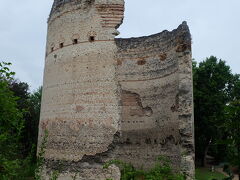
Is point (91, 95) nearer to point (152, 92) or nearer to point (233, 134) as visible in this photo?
point (152, 92)

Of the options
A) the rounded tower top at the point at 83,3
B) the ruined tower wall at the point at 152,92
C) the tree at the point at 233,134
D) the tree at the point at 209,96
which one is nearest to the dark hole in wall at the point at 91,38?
the rounded tower top at the point at 83,3

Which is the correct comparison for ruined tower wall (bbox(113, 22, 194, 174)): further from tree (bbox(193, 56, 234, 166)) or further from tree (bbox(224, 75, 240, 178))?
tree (bbox(193, 56, 234, 166))

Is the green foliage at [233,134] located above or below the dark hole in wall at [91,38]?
below

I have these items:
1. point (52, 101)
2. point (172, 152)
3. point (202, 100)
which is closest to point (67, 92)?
point (52, 101)

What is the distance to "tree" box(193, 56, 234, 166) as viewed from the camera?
19.5 m

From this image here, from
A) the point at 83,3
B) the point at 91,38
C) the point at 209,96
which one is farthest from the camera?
the point at 209,96

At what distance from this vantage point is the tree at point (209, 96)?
19.5 m

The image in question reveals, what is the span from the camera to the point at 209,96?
19.7 meters

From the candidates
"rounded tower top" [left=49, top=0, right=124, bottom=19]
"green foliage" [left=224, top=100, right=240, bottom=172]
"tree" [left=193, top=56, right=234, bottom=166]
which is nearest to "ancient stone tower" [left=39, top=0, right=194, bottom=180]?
"rounded tower top" [left=49, top=0, right=124, bottom=19]

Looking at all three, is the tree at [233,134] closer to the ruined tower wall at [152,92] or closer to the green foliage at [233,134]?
the green foliage at [233,134]

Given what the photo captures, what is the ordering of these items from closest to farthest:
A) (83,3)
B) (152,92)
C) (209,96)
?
(83,3)
(152,92)
(209,96)

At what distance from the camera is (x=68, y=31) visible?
1028 centimetres

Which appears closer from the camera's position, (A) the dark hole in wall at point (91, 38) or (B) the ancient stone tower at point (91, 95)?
(B) the ancient stone tower at point (91, 95)

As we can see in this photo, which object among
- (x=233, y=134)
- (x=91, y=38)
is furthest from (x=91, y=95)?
(x=233, y=134)
